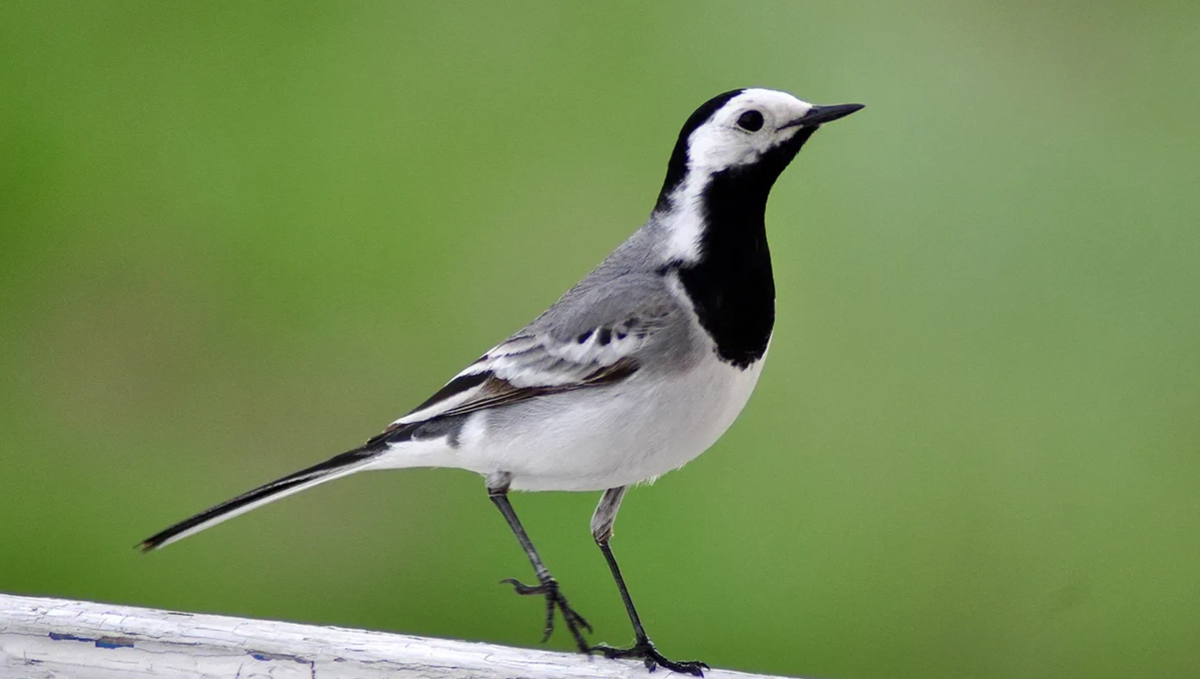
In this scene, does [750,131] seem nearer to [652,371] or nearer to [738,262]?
[738,262]

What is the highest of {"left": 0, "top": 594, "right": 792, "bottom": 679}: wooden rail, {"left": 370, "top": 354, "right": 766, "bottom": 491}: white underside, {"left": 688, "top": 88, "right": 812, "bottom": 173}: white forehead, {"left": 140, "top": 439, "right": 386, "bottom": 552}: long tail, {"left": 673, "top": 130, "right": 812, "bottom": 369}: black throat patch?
{"left": 688, "top": 88, "right": 812, "bottom": 173}: white forehead

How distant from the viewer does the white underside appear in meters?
0.97

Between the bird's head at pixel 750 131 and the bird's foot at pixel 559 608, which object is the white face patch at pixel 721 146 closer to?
the bird's head at pixel 750 131

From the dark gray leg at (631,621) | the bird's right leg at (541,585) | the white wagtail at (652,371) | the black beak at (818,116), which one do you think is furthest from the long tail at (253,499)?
the black beak at (818,116)

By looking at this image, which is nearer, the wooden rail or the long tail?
the wooden rail

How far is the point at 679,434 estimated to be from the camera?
38.1 inches

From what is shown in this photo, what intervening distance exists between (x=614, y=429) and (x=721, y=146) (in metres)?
0.24

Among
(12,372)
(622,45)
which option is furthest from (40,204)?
(622,45)

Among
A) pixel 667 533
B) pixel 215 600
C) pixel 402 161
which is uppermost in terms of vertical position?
pixel 402 161

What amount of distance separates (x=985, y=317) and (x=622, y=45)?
0.54m

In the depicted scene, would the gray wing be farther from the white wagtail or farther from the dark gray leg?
the dark gray leg

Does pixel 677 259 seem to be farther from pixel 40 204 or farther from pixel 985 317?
pixel 40 204

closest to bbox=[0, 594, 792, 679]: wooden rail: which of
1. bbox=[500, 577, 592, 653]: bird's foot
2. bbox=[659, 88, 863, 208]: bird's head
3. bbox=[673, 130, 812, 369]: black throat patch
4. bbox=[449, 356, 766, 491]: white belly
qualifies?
bbox=[500, 577, 592, 653]: bird's foot

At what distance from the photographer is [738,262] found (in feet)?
3.21
